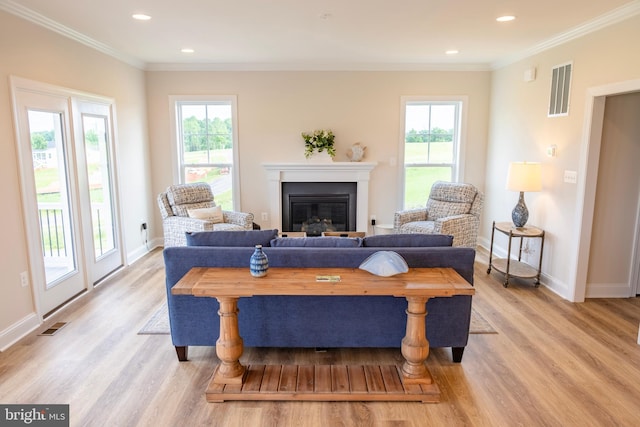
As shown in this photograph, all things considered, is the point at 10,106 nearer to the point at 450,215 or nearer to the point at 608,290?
the point at 450,215

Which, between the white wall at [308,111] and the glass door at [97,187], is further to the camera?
the white wall at [308,111]

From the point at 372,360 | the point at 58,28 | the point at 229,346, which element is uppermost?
the point at 58,28

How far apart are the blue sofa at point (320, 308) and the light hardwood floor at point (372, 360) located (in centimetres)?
21

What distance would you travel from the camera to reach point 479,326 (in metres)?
3.38

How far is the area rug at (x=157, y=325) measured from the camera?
3.25 m

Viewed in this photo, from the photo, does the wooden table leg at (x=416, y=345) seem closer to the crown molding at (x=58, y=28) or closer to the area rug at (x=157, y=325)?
the area rug at (x=157, y=325)

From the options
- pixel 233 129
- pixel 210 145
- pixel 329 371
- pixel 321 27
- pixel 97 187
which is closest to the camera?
pixel 329 371

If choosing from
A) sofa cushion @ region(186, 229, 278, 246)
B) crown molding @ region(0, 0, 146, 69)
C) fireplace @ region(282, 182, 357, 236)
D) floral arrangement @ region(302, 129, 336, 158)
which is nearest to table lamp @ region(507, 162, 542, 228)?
fireplace @ region(282, 182, 357, 236)

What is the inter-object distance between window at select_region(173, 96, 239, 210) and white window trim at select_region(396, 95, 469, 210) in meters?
2.40

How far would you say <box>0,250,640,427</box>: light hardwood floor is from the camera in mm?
2270

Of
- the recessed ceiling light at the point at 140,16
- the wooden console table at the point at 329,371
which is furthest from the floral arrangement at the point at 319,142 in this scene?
the wooden console table at the point at 329,371

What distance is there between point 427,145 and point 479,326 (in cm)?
323

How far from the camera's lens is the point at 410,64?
559 centimetres

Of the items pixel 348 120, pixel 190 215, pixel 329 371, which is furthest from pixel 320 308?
pixel 348 120
